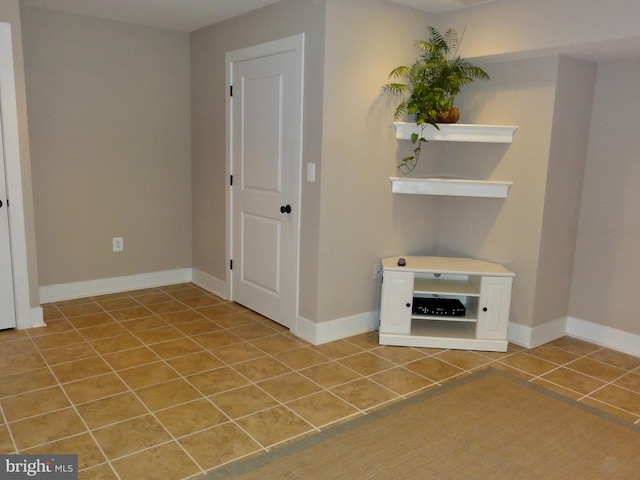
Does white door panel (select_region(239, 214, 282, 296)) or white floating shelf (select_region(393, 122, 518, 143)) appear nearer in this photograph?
white floating shelf (select_region(393, 122, 518, 143))

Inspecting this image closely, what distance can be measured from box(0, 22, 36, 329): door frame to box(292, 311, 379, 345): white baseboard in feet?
6.18

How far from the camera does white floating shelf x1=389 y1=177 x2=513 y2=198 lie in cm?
364

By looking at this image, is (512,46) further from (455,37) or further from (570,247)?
(570,247)

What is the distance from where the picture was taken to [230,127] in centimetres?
421

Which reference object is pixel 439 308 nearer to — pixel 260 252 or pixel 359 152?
pixel 359 152

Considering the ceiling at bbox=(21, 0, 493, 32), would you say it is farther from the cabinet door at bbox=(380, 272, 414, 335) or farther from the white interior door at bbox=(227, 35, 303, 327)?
the cabinet door at bbox=(380, 272, 414, 335)

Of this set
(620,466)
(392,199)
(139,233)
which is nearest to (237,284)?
(139,233)

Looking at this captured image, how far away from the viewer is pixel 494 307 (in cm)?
349

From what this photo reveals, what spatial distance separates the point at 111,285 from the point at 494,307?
319 cm

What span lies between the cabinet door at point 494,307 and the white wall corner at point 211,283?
2.11m

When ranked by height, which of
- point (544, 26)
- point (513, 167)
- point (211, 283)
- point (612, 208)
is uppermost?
point (544, 26)

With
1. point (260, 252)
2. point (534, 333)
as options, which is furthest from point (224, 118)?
point (534, 333)

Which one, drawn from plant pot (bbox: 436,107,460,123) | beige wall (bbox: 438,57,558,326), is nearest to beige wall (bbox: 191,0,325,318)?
plant pot (bbox: 436,107,460,123)

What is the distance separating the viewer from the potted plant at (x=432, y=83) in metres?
3.53
